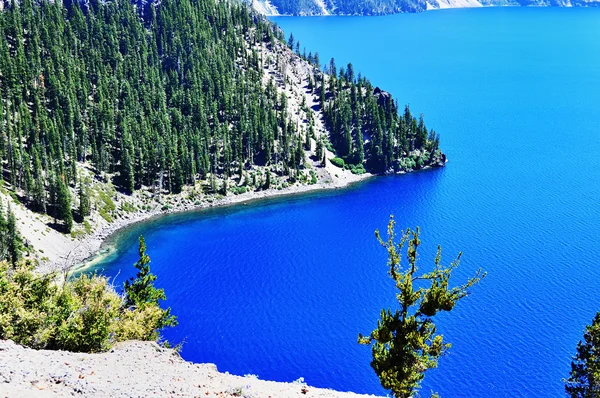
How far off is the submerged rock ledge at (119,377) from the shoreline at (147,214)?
2973 inches

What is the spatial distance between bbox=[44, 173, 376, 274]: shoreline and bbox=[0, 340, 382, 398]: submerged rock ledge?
248 ft

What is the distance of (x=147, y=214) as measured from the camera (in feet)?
526

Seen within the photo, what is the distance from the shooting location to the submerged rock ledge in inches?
1393

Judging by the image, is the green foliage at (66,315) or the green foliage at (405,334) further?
the green foliage at (66,315)

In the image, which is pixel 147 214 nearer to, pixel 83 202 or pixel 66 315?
pixel 83 202

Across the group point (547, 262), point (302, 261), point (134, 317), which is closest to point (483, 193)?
point (547, 262)

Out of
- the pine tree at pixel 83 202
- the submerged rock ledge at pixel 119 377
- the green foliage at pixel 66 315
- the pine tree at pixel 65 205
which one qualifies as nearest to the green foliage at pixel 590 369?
the submerged rock ledge at pixel 119 377

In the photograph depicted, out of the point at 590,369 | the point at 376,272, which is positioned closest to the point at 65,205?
the point at 376,272

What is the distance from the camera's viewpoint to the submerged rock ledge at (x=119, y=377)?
116 ft

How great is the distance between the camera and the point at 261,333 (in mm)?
101750

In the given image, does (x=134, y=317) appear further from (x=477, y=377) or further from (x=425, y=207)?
(x=425, y=207)

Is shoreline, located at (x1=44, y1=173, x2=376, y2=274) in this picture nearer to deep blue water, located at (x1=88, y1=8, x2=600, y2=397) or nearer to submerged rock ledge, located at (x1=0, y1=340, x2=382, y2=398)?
deep blue water, located at (x1=88, y1=8, x2=600, y2=397)

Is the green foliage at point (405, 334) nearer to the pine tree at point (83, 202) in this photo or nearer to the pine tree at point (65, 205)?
the pine tree at point (65, 205)

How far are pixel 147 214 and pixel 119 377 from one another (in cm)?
12481
